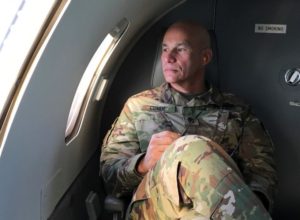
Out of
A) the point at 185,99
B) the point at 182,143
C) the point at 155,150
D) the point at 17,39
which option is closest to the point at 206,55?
the point at 185,99

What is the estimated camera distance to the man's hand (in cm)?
198

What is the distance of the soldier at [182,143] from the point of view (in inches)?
66.7

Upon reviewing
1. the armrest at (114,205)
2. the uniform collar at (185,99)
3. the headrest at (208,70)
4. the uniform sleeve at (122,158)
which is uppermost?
the headrest at (208,70)

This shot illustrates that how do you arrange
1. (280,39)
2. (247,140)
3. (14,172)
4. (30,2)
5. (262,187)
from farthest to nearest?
1. (280,39)
2. (247,140)
3. (262,187)
4. (14,172)
5. (30,2)

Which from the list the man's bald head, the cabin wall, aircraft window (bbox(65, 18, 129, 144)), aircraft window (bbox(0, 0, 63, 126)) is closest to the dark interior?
the cabin wall

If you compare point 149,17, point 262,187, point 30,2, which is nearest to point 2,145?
point 30,2

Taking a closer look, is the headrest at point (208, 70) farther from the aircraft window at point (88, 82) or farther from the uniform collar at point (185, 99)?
the aircraft window at point (88, 82)

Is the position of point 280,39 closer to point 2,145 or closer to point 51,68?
point 51,68

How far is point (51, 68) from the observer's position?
59.6 inches

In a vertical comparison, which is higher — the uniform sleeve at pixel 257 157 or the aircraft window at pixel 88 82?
the aircraft window at pixel 88 82

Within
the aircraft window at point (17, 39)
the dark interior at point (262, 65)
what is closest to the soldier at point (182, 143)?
the dark interior at point (262, 65)

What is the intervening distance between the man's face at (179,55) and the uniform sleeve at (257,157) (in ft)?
1.31

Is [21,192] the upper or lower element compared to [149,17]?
lower

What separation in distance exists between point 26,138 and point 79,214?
0.94 meters
